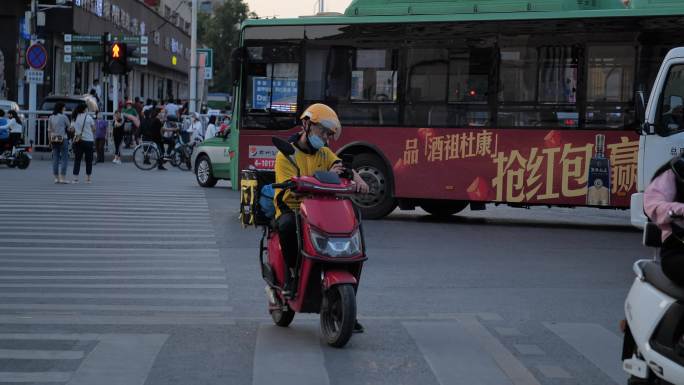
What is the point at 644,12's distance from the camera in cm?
1792

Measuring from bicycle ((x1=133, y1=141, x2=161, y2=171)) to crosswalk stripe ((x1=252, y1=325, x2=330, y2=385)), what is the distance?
26.6m

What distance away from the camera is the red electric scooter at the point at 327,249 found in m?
8.06

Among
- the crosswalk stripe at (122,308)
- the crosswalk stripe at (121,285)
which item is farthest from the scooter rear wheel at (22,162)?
the crosswalk stripe at (122,308)

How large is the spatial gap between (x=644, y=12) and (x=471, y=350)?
11187mm

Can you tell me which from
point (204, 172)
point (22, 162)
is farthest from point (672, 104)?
point (22, 162)

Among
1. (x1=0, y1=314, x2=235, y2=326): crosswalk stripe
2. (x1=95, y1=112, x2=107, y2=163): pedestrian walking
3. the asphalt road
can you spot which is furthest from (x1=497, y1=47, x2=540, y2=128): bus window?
(x1=95, y1=112, x2=107, y2=163): pedestrian walking

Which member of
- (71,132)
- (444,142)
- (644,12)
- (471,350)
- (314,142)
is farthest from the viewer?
(71,132)

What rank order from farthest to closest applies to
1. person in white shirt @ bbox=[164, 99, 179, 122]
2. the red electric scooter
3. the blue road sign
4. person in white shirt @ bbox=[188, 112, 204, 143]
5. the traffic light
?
person in white shirt @ bbox=[164, 99, 179, 122] < person in white shirt @ bbox=[188, 112, 204, 143] < the blue road sign < the traffic light < the red electric scooter

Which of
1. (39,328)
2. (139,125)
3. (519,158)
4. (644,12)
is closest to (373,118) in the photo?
(519,158)

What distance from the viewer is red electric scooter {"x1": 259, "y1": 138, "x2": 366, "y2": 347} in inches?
317

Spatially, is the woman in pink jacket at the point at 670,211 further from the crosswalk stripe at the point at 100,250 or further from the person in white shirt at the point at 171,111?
the person in white shirt at the point at 171,111

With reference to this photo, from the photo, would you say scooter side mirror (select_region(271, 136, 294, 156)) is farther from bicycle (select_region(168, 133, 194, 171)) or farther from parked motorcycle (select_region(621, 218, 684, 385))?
bicycle (select_region(168, 133, 194, 171))

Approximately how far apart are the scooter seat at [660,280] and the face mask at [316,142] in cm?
323

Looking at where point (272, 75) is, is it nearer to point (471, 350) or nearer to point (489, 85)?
point (489, 85)
